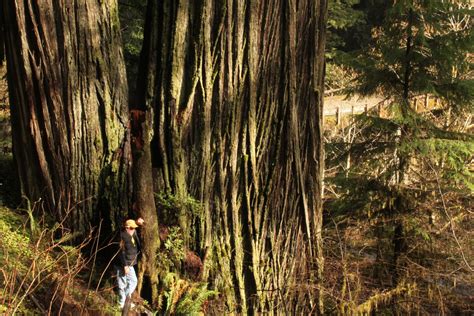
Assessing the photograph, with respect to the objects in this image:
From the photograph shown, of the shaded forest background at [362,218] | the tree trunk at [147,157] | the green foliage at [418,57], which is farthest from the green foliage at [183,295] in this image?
the green foliage at [418,57]

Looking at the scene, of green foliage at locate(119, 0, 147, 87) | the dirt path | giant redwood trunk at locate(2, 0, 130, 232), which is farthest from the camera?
the dirt path

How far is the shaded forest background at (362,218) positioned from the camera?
14.8ft

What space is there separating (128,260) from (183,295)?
66cm

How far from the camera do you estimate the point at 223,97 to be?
4.64 meters

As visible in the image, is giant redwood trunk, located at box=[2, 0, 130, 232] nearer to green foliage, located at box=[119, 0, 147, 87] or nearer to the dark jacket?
the dark jacket

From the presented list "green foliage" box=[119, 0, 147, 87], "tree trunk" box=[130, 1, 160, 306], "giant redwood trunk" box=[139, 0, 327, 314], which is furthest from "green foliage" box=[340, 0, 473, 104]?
"tree trunk" box=[130, 1, 160, 306]

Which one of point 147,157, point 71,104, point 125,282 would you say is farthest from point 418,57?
point 125,282

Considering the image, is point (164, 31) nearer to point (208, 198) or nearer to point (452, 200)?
point (208, 198)

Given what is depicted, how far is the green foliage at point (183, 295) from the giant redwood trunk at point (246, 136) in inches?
8.4

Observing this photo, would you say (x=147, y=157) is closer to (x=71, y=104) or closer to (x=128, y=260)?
(x=71, y=104)

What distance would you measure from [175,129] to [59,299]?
1.75m

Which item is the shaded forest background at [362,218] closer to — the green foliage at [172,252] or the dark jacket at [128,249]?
the green foliage at [172,252]

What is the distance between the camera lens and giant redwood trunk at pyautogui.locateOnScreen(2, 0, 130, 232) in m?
4.15

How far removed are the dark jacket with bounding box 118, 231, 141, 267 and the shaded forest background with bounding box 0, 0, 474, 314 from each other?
6.6 inches
